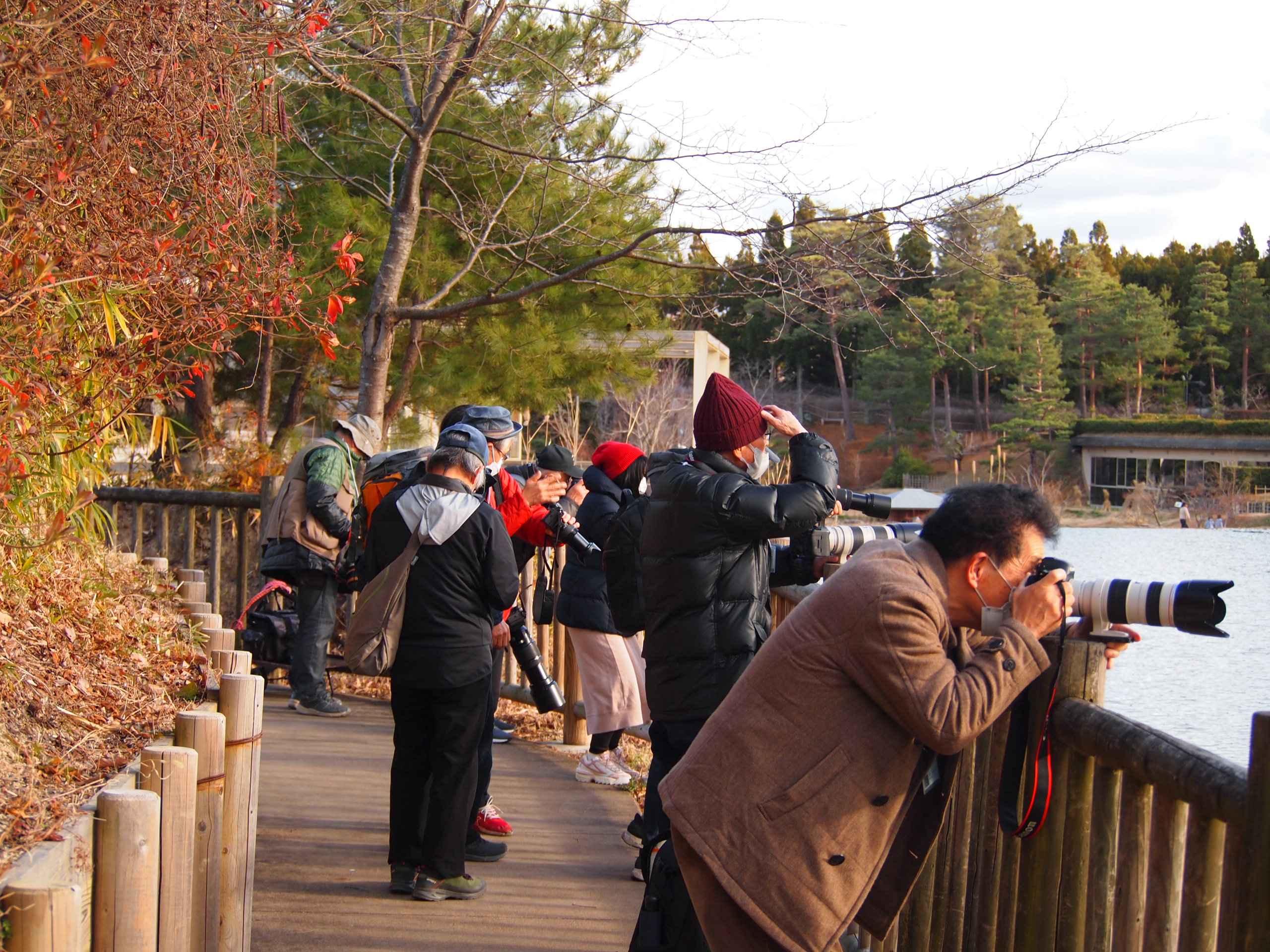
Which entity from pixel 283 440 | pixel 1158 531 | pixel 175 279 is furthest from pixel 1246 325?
pixel 175 279

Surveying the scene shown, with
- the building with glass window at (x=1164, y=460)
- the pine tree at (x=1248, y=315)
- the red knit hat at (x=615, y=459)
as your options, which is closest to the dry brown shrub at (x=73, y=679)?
the red knit hat at (x=615, y=459)

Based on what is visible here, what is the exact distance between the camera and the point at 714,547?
3.74 metres

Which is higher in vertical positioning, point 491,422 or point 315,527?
point 491,422

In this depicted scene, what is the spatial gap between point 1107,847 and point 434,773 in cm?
261

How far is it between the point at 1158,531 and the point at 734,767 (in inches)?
377

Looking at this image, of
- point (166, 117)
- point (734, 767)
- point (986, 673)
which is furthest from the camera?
point (166, 117)

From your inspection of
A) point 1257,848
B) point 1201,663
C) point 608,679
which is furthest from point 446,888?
point 1201,663

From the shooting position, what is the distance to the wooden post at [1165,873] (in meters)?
2.23

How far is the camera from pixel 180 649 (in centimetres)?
425

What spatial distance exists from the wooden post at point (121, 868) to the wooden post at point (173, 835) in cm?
17

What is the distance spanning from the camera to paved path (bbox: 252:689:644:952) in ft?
14.0

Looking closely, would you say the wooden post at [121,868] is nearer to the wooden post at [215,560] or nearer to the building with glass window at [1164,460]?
the wooden post at [215,560]

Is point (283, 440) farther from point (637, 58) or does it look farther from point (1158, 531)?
point (1158, 531)

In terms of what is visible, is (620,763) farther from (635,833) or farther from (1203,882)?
(1203,882)
